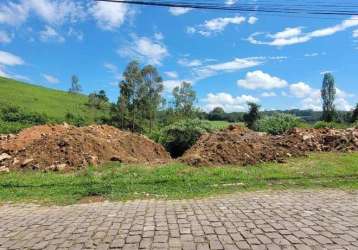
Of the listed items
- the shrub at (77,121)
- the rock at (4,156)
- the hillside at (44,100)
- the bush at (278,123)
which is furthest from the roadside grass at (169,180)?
the hillside at (44,100)

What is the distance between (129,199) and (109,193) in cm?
82

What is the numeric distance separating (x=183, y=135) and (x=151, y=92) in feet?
91.9

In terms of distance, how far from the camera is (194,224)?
650 centimetres

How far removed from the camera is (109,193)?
9.46m

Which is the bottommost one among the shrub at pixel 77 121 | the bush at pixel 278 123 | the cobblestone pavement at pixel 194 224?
the cobblestone pavement at pixel 194 224

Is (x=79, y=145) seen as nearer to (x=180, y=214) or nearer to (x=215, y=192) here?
(x=215, y=192)

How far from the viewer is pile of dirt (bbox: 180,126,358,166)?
1344 centimetres

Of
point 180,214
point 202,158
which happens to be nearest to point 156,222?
point 180,214

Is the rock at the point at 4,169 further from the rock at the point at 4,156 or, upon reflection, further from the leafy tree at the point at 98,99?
the leafy tree at the point at 98,99

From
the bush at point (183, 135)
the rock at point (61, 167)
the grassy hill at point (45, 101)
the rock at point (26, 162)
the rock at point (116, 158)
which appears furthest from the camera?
the grassy hill at point (45, 101)

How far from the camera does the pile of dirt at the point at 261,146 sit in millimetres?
13438

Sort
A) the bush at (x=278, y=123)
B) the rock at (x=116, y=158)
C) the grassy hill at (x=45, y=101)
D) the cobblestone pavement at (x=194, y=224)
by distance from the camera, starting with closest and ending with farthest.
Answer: the cobblestone pavement at (x=194, y=224) → the rock at (x=116, y=158) → the bush at (x=278, y=123) → the grassy hill at (x=45, y=101)

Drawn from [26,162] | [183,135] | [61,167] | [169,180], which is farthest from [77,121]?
[169,180]

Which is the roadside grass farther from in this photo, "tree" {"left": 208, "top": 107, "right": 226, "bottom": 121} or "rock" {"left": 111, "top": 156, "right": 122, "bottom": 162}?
"tree" {"left": 208, "top": 107, "right": 226, "bottom": 121}
